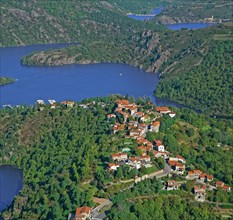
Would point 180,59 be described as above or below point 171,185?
below

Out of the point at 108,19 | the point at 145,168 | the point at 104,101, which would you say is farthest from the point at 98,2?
the point at 145,168

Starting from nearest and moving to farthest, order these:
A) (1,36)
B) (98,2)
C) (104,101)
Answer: (104,101) < (1,36) < (98,2)

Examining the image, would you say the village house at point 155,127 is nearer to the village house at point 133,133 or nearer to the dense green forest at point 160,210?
the village house at point 133,133

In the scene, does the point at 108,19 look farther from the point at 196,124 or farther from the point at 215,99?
the point at 196,124

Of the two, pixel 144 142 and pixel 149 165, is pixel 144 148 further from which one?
pixel 149 165

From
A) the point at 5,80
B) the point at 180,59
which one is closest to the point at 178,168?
the point at 5,80

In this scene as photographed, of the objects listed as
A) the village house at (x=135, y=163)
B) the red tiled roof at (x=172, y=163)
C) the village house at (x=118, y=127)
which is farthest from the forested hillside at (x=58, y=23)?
the red tiled roof at (x=172, y=163)
